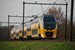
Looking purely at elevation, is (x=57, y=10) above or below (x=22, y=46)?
above

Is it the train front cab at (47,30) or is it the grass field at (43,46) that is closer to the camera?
the grass field at (43,46)

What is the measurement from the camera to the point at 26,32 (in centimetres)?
3941

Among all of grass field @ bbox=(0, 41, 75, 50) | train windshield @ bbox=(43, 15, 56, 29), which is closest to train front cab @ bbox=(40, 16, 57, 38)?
train windshield @ bbox=(43, 15, 56, 29)

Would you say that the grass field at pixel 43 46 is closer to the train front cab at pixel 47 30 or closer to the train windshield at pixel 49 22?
the train front cab at pixel 47 30

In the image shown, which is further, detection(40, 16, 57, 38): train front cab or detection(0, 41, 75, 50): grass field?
detection(40, 16, 57, 38): train front cab

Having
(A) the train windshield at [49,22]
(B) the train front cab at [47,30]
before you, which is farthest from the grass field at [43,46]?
(A) the train windshield at [49,22]

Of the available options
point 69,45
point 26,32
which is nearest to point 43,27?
point 26,32

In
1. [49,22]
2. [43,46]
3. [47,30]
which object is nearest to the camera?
[43,46]

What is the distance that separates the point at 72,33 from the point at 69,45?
3.94 meters

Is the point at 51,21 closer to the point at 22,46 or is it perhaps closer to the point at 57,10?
the point at 22,46

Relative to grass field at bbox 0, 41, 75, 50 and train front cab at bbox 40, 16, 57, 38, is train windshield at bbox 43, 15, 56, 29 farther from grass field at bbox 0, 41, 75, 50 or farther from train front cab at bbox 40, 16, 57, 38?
grass field at bbox 0, 41, 75, 50

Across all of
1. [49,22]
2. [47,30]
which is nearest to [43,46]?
[47,30]

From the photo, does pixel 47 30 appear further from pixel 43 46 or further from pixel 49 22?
pixel 43 46

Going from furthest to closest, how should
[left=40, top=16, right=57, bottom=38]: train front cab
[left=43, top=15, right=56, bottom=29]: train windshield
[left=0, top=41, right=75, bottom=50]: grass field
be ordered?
[left=43, top=15, right=56, bottom=29]: train windshield
[left=40, top=16, right=57, bottom=38]: train front cab
[left=0, top=41, right=75, bottom=50]: grass field
